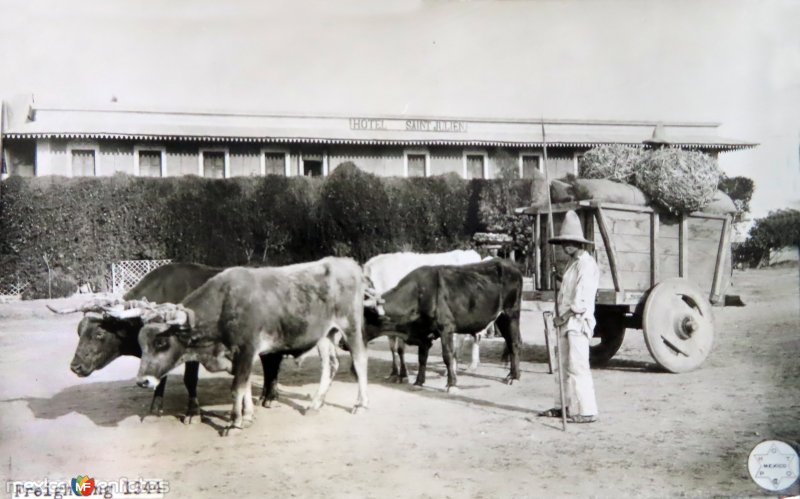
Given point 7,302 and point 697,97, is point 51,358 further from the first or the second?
point 697,97

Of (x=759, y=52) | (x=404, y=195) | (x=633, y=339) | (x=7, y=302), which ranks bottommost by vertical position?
(x=633, y=339)

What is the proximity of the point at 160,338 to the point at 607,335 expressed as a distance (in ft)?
16.3

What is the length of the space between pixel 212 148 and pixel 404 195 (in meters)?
2.22

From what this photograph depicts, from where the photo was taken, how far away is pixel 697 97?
640 centimetres

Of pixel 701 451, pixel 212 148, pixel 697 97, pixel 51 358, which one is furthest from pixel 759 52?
pixel 51 358

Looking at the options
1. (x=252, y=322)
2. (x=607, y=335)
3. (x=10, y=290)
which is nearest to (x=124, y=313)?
(x=252, y=322)

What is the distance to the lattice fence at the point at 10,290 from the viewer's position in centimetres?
550

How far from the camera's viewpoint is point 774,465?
4766 mm

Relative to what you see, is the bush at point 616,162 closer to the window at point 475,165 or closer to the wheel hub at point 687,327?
the window at point 475,165

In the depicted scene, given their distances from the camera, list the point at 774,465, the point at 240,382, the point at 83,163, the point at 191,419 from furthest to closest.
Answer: the point at 83,163, the point at 191,419, the point at 240,382, the point at 774,465

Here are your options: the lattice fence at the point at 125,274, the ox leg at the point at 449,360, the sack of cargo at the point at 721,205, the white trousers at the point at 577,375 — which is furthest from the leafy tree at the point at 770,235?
the lattice fence at the point at 125,274

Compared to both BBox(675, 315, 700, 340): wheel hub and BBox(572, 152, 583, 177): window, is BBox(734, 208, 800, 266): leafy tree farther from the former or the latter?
BBox(572, 152, 583, 177): window

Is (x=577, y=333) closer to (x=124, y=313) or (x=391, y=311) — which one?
(x=391, y=311)

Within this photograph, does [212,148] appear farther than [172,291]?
Yes
